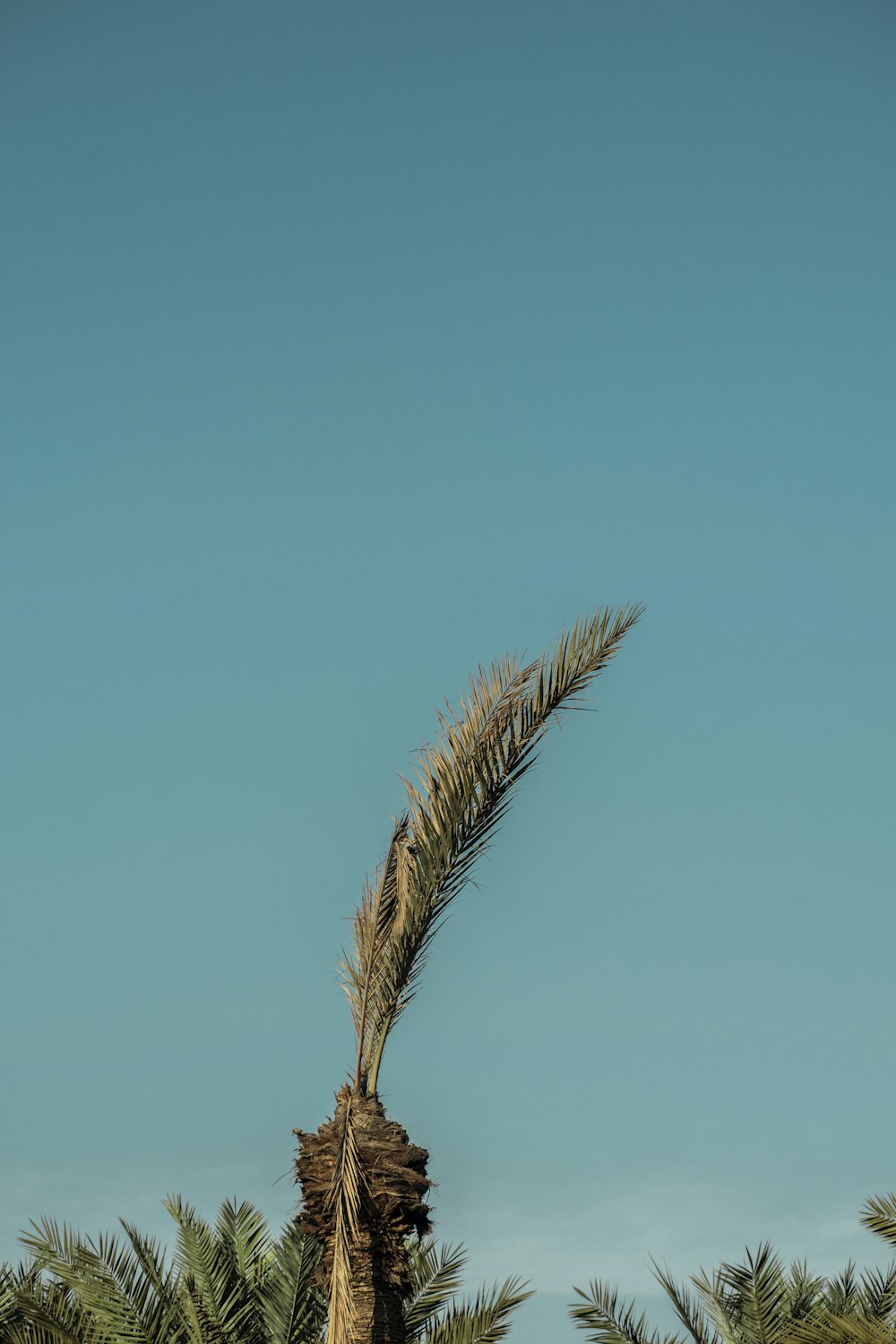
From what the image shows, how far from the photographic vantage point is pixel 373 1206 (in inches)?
398

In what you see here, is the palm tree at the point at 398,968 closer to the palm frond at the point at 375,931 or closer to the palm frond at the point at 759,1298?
the palm frond at the point at 375,931

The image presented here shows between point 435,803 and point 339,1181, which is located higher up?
point 435,803

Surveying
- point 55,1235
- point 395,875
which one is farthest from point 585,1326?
point 395,875

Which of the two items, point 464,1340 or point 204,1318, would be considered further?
point 204,1318

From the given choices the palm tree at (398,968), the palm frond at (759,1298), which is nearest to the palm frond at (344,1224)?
the palm tree at (398,968)

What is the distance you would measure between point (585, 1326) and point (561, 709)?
725 centimetres

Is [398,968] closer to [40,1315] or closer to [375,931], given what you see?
[375,931]

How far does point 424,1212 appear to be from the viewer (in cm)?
1032

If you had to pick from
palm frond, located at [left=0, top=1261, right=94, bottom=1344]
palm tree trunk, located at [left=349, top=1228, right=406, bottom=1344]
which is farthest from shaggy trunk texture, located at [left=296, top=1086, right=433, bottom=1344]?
palm frond, located at [left=0, top=1261, right=94, bottom=1344]

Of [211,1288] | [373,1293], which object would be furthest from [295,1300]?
[373,1293]

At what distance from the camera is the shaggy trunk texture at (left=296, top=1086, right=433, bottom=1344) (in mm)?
10070

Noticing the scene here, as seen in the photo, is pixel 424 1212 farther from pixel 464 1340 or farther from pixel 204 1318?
pixel 204 1318

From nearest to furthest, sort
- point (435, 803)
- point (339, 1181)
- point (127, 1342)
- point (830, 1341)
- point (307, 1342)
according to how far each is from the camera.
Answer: point (339, 1181) < point (435, 803) < point (830, 1341) < point (127, 1342) < point (307, 1342)

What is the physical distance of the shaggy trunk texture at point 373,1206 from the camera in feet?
33.0
